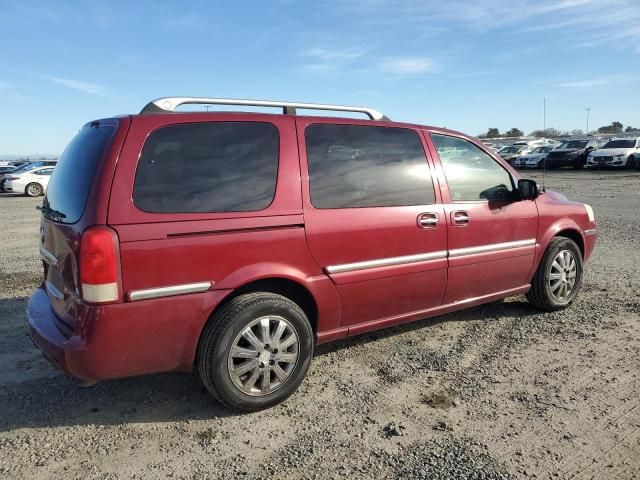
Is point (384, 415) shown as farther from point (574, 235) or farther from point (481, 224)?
point (574, 235)

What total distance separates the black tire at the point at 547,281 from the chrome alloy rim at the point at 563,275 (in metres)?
0.03

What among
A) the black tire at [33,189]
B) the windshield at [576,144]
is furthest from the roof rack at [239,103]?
the windshield at [576,144]

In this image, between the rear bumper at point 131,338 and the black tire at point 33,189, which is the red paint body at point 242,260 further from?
the black tire at point 33,189

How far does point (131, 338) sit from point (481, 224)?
284cm

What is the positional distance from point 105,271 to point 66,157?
1.07 metres

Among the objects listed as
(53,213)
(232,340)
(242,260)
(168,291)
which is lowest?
(232,340)

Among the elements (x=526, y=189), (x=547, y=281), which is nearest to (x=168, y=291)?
(x=526, y=189)

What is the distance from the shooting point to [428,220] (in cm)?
401

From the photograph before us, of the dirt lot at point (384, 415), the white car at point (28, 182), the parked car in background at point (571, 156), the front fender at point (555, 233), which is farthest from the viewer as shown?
the parked car in background at point (571, 156)

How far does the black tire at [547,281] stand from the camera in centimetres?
495

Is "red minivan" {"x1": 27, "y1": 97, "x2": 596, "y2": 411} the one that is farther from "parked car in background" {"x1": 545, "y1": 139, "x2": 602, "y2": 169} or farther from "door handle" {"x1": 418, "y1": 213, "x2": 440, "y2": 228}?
"parked car in background" {"x1": 545, "y1": 139, "x2": 602, "y2": 169}

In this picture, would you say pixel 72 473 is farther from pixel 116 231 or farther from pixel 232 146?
pixel 232 146

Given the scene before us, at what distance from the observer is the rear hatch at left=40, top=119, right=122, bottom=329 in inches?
114

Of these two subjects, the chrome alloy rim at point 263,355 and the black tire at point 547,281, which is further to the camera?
the black tire at point 547,281
